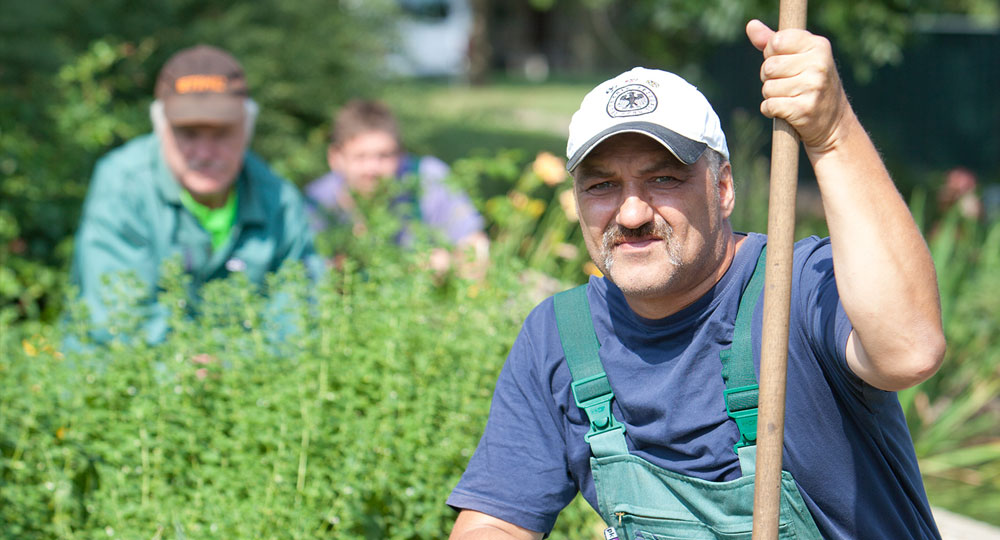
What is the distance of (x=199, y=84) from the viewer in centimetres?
383

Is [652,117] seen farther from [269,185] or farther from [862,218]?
[269,185]

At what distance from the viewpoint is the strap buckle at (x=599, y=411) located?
6.56 ft

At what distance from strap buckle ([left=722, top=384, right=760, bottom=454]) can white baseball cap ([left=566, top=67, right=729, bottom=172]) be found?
406 millimetres

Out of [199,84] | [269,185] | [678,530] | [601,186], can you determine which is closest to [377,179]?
[269,185]

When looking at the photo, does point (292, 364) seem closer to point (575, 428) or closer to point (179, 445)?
point (179, 445)

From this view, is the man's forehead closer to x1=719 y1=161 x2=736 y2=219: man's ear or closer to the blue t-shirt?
x1=719 y1=161 x2=736 y2=219: man's ear

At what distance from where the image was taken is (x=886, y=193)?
161 centimetres

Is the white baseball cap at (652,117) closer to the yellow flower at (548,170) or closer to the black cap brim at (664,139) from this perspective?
the black cap brim at (664,139)

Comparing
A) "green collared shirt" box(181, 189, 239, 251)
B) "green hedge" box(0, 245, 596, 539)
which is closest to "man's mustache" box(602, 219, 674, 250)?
"green hedge" box(0, 245, 596, 539)

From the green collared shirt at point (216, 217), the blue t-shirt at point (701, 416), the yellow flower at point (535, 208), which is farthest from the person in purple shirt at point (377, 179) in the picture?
the blue t-shirt at point (701, 416)

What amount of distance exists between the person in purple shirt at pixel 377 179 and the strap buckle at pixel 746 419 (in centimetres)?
225

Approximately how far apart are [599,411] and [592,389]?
43 mm

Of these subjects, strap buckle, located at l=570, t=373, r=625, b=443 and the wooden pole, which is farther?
strap buckle, located at l=570, t=373, r=625, b=443

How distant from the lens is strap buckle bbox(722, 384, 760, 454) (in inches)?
72.6
